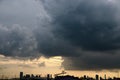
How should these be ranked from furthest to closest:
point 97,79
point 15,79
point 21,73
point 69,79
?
point 15,79, point 21,73, point 97,79, point 69,79

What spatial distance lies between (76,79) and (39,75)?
68.7 m

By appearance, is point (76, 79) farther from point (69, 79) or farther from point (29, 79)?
point (29, 79)

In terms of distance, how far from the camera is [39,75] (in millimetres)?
156875

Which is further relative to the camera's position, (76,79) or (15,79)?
(15,79)

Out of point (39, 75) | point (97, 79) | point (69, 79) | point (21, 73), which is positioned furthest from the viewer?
point (39, 75)

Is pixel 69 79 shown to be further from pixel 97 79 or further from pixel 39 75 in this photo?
pixel 39 75

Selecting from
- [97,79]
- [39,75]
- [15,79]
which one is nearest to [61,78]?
[97,79]

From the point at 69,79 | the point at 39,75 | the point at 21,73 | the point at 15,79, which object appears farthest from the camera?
the point at 15,79

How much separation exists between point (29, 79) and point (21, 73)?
5960mm

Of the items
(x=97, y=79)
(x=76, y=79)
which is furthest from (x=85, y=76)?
(x=76, y=79)

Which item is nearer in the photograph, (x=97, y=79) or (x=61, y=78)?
(x=61, y=78)

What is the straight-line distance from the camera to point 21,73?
140000 millimetres

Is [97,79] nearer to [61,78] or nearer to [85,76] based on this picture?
[85,76]

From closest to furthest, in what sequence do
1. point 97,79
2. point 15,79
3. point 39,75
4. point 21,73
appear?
point 97,79 → point 21,73 → point 39,75 → point 15,79
